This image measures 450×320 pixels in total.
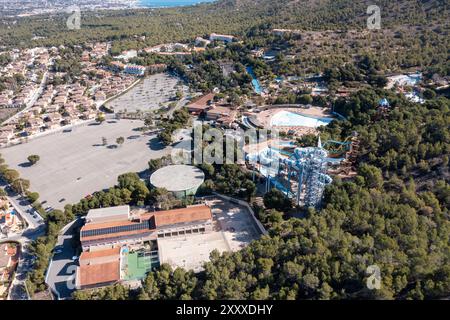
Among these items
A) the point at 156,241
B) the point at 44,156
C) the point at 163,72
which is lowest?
the point at 156,241

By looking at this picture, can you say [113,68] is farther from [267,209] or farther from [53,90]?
[267,209]

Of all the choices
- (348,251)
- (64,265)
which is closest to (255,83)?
(348,251)

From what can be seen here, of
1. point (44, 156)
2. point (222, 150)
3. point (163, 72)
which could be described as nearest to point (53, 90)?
point (163, 72)

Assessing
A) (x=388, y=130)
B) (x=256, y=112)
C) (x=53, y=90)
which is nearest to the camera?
(x=388, y=130)

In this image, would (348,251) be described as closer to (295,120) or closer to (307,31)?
(295,120)

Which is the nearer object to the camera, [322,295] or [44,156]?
[322,295]
